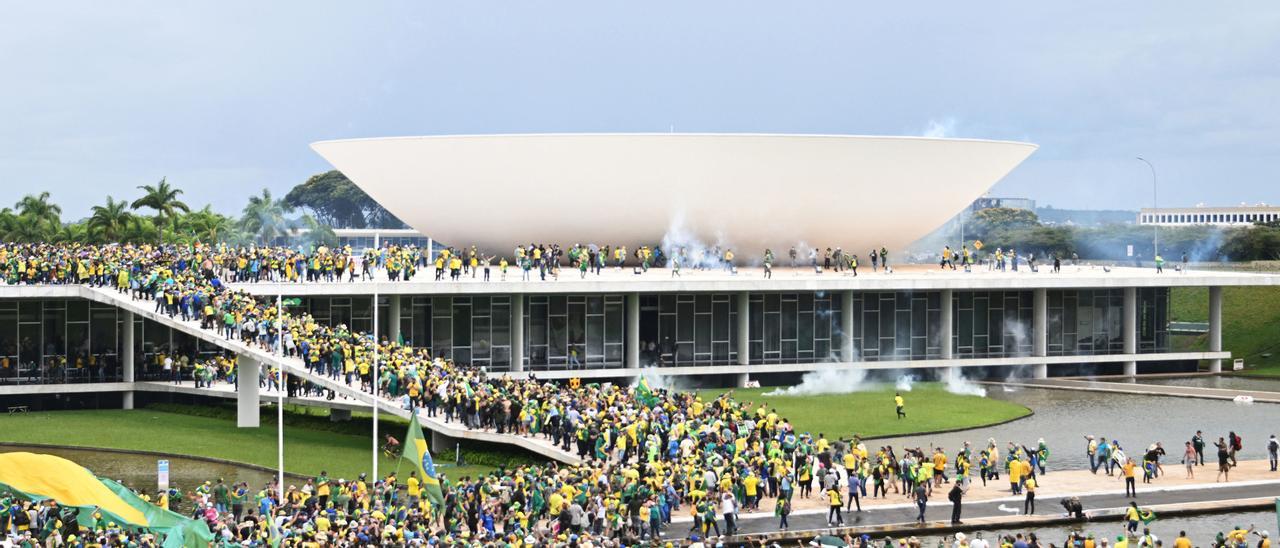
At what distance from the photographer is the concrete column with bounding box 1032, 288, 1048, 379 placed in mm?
54844

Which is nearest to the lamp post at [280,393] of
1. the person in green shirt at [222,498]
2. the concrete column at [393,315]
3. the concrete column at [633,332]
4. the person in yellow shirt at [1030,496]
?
the person in green shirt at [222,498]

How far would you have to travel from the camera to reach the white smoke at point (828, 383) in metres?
48.8

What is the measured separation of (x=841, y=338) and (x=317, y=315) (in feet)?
52.4

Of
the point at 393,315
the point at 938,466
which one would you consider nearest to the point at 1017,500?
the point at 938,466

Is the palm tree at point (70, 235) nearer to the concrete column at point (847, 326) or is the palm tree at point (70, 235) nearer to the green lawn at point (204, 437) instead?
the green lawn at point (204, 437)

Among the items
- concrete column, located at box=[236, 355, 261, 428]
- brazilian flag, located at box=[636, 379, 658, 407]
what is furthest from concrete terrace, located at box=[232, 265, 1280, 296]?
brazilian flag, located at box=[636, 379, 658, 407]

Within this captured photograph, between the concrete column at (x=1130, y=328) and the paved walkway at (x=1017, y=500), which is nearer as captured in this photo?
the paved walkway at (x=1017, y=500)

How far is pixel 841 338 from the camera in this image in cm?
5328

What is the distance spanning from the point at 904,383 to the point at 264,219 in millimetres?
57372

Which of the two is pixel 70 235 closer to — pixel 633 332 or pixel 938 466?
pixel 633 332

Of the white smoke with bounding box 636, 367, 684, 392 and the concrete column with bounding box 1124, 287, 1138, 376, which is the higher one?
the concrete column with bounding box 1124, 287, 1138, 376

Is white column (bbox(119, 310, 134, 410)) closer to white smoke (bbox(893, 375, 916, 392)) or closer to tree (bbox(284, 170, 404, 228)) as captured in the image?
white smoke (bbox(893, 375, 916, 392))

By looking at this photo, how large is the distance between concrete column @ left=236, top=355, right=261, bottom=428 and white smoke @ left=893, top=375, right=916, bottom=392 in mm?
18297

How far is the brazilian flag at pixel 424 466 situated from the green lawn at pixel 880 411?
1455 cm
